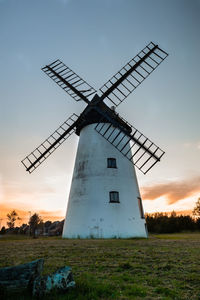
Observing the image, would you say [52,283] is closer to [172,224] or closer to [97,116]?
[97,116]

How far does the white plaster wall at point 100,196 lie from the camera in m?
13.0

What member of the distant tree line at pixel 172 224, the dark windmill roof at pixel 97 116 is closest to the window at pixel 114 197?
the dark windmill roof at pixel 97 116

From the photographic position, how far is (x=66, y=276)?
119 inches

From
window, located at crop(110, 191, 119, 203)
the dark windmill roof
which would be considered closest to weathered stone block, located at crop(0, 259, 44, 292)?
window, located at crop(110, 191, 119, 203)

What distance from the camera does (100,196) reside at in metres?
13.6

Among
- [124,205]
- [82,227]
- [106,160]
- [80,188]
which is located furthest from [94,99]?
[82,227]

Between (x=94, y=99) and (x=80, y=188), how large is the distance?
721cm

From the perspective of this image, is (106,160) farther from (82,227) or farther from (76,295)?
(76,295)

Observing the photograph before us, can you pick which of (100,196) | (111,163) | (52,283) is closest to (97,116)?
(111,163)

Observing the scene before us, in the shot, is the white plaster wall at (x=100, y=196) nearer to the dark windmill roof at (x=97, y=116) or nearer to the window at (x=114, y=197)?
the window at (x=114, y=197)

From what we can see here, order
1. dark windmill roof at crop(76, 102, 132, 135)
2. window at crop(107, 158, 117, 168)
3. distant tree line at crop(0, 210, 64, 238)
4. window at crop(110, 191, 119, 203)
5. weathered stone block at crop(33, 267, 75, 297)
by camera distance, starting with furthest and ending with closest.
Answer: distant tree line at crop(0, 210, 64, 238) → dark windmill roof at crop(76, 102, 132, 135) → window at crop(107, 158, 117, 168) → window at crop(110, 191, 119, 203) → weathered stone block at crop(33, 267, 75, 297)

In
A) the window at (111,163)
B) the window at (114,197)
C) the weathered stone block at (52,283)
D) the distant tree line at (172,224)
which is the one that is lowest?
the weathered stone block at (52,283)

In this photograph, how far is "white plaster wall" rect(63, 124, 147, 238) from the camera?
1297 cm

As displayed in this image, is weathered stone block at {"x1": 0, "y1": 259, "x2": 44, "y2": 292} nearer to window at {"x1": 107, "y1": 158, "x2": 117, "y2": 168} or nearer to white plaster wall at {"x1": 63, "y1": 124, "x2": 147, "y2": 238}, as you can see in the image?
white plaster wall at {"x1": 63, "y1": 124, "x2": 147, "y2": 238}
